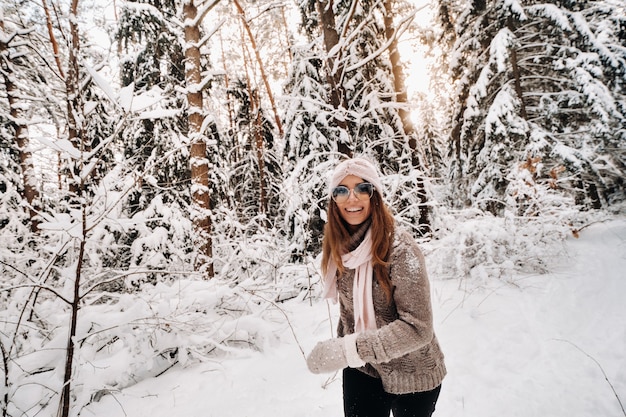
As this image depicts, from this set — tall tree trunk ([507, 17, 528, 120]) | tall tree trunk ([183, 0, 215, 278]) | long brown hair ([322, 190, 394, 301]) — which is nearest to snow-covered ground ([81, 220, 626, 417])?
long brown hair ([322, 190, 394, 301])

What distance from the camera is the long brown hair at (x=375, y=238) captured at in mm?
1538

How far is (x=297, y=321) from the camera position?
4.66 meters

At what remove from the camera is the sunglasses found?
1.70 meters

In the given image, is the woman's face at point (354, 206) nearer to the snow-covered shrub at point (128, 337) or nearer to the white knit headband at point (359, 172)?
the white knit headband at point (359, 172)

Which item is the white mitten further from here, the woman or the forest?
the forest

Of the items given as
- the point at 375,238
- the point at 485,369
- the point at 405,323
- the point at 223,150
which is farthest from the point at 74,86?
the point at 223,150

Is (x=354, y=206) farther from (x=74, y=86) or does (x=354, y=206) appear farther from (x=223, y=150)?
(x=223, y=150)

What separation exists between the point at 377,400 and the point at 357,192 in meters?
1.21

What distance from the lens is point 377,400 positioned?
1.75 metres

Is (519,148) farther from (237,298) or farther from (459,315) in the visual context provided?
(237,298)

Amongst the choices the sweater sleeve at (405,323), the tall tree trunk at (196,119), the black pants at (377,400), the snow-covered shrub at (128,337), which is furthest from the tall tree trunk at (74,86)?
the tall tree trunk at (196,119)

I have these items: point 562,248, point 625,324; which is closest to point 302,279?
point 625,324

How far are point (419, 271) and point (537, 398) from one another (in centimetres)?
233

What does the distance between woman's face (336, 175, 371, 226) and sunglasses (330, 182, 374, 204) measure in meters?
0.01
